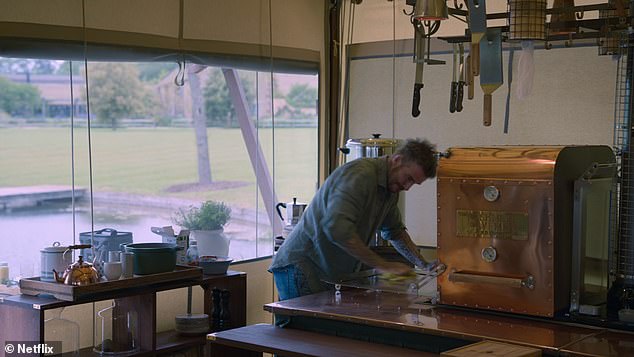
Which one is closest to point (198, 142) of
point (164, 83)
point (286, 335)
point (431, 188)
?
point (164, 83)

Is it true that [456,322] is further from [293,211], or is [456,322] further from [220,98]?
[220,98]

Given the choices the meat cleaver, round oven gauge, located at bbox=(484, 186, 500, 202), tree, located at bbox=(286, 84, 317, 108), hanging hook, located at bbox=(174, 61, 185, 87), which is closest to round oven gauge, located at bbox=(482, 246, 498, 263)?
round oven gauge, located at bbox=(484, 186, 500, 202)

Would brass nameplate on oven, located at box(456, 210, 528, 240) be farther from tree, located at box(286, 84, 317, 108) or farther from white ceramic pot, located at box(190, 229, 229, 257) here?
tree, located at box(286, 84, 317, 108)

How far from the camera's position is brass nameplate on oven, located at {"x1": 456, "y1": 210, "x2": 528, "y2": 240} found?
2969 millimetres

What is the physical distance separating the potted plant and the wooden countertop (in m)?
1.75

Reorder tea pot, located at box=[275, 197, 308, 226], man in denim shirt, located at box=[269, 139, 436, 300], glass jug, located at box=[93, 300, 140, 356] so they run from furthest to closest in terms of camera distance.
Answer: tea pot, located at box=[275, 197, 308, 226] < glass jug, located at box=[93, 300, 140, 356] < man in denim shirt, located at box=[269, 139, 436, 300]

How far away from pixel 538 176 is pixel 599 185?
286 millimetres

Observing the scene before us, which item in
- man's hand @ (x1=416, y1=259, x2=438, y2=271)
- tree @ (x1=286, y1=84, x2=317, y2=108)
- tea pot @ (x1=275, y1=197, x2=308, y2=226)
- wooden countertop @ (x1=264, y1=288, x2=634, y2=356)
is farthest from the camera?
tree @ (x1=286, y1=84, x2=317, y2=108)

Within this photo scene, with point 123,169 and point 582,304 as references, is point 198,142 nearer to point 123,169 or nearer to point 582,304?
point 123,169

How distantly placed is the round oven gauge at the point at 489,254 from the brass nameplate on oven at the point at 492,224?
0.05m

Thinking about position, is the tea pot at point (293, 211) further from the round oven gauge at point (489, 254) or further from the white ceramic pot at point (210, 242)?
the round oven gauge at point (489, 254)

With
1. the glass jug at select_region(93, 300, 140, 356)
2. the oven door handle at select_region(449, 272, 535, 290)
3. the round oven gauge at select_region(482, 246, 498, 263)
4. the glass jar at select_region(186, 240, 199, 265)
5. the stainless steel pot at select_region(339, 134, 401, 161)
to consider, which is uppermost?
the stainless steel pot at select_region(339, 134, 401, 161)

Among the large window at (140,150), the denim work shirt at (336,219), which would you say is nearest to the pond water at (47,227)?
the large window at (140,150)

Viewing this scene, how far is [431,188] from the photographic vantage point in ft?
18.6
